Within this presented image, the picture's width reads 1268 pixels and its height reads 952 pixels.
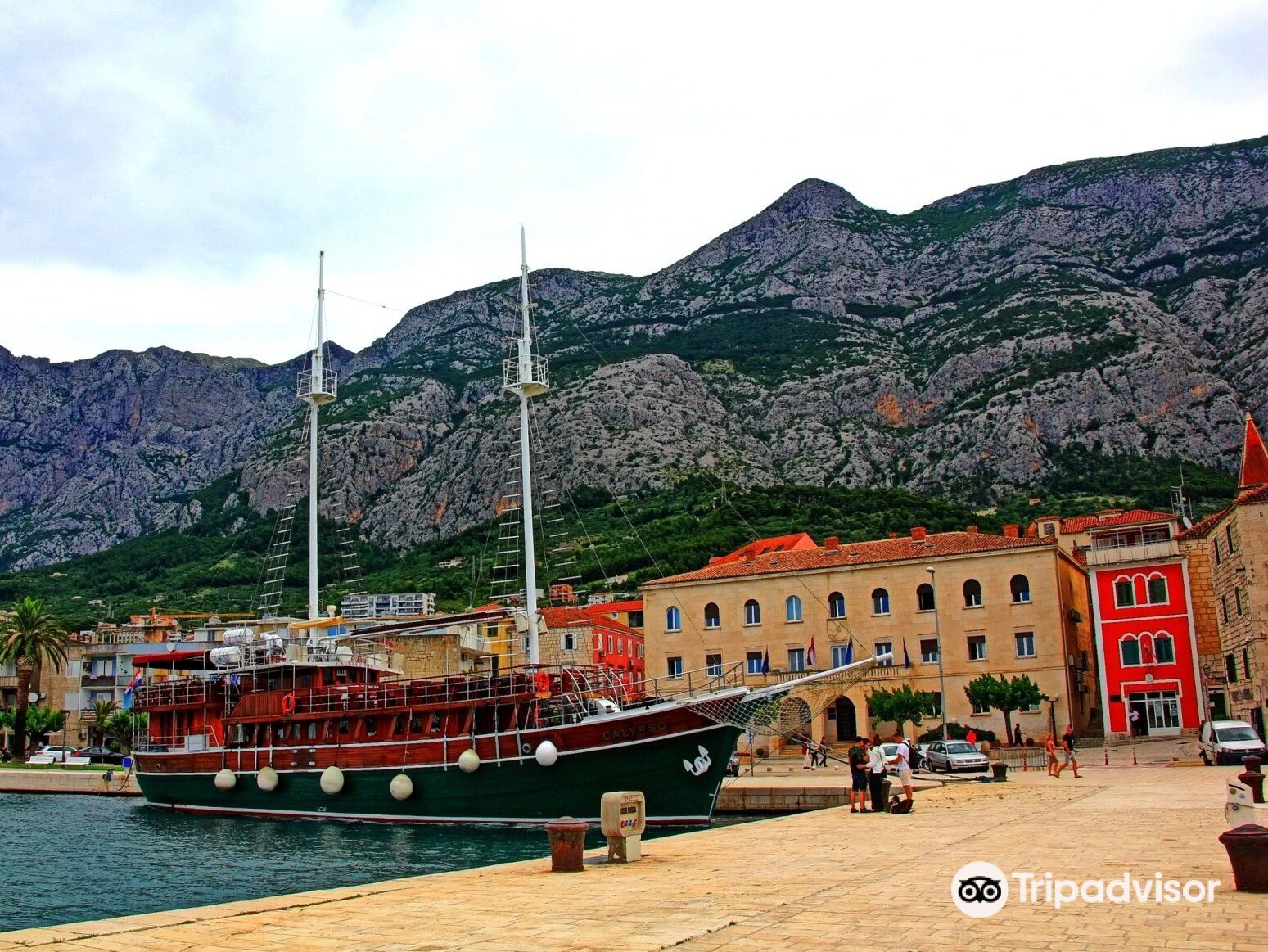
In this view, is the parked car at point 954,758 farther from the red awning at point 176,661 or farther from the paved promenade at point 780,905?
the red awning at point 176,661

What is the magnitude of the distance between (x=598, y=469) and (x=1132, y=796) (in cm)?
10805

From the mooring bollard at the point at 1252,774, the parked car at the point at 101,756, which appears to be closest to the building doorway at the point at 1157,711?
the mooring bollard at the point at 1252,774

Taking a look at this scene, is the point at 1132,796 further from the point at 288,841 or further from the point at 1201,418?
the point at 1201,418

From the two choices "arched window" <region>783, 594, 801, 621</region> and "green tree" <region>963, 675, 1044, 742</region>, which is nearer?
"green tree" <region>963, 675, 1044, 742</region>

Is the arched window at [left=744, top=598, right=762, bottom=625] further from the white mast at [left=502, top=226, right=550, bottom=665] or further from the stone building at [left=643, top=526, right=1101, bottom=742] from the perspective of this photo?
the white mast at [left=502, top=226, right=550, bottom=665]

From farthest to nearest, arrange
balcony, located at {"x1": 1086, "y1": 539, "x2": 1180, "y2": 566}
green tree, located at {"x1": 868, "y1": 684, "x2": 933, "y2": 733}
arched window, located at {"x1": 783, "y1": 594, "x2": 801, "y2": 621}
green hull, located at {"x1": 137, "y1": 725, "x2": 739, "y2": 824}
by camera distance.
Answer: arched window, located at {"x1": 783, "y1": 594, "x2": 801, "y2": 621} → balcony, located at {"x1": 1086, "y1": 539, "x2": 1180, "y2": 566} → green tree, located at {"x1": 868, "y1": 684, "x2": 933, "y2": 733} → green hull, located at {"x1": 137, "y1": 725, "x2": 739, "y2": 824}

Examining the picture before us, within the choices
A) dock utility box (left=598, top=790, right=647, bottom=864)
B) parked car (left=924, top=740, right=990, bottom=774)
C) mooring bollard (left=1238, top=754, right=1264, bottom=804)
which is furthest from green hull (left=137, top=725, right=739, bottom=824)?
mooring bollard (left=1238, top=754, right=1264, bottom=804)

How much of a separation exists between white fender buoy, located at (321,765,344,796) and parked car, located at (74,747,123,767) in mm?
33780

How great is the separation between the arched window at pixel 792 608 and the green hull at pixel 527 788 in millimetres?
25294

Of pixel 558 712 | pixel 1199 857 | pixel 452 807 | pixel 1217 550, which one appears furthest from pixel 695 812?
pixel 1217 550

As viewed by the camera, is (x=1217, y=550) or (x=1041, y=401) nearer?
(x=1217, y=550)

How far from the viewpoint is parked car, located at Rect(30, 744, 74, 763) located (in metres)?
67.6

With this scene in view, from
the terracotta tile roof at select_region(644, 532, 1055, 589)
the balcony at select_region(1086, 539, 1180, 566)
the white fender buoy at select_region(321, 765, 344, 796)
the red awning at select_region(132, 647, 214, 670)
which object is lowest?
the white fender buoy at select_region(321, 765, 344, 796)

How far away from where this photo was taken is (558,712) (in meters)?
37.4
